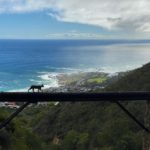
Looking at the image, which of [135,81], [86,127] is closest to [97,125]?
[86,127]

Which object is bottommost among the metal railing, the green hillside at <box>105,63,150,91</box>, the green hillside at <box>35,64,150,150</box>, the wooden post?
the green hillside at <box>35,64,150,150</box>

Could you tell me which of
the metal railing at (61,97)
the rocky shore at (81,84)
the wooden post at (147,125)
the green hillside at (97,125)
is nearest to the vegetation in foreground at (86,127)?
the green hillside at (97,125)

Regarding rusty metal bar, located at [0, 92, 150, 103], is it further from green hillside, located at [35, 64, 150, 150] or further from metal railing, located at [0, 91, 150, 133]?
green hillside, located at [35, 64, 150, 150]

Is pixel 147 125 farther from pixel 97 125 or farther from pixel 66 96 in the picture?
pixel 97 125

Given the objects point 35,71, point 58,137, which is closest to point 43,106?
point 58,137

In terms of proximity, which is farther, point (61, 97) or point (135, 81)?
point (135, 81)

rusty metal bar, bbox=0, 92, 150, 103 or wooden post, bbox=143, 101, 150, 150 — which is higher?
rusty metal bar, bbox=0, 92, 150, 103

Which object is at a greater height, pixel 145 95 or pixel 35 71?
pixel 35 71

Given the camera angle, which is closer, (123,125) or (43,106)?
(123,125)

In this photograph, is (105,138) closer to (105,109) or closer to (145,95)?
(105,109)

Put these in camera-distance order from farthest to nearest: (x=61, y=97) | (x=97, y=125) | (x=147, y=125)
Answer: (x=97, y=125) → (x=147, y=125) → (x=61, y=97)

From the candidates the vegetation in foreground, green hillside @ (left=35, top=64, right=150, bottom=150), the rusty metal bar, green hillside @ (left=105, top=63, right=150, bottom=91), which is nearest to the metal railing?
the rusty metal bar
